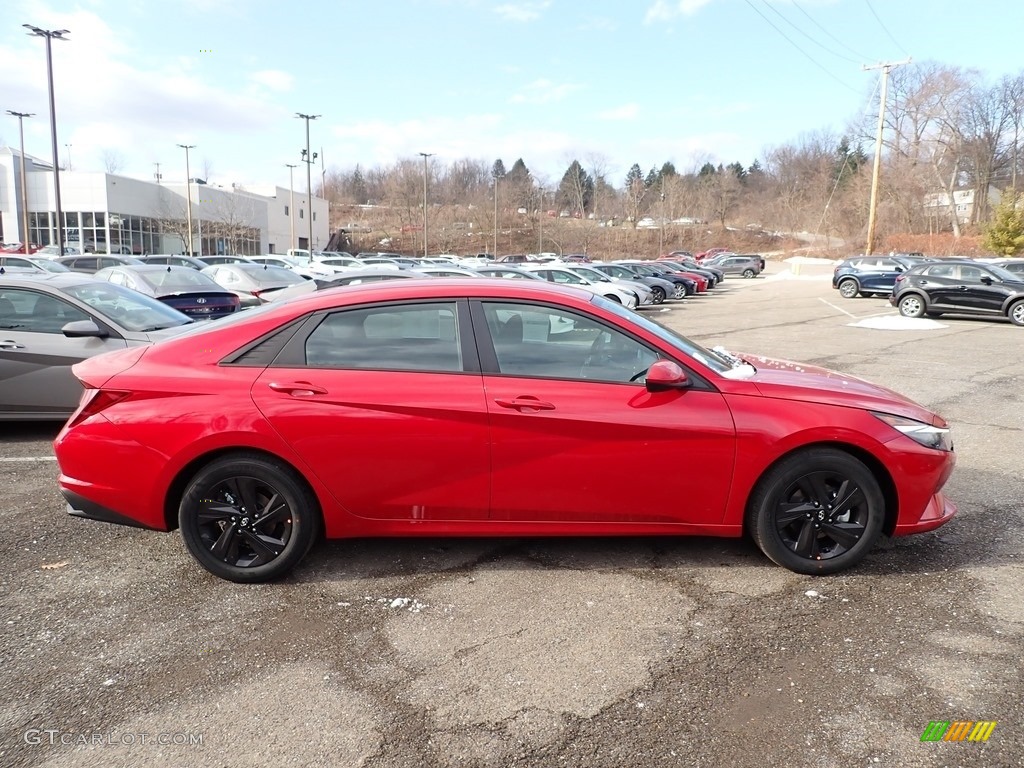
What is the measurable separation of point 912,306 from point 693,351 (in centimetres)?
1938

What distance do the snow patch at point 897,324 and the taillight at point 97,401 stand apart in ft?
57.5

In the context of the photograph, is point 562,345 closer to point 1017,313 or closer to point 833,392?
point 833,392

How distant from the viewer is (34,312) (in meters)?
6.87

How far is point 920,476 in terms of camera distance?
3.78m

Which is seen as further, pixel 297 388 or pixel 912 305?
pixel 912 305

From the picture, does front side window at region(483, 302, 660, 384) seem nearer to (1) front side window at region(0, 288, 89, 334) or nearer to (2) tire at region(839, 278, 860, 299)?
(1) front side window at region(0, 288, 89, 334)

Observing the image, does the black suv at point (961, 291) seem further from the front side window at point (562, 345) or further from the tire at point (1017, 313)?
the front side window at point (562, 345)

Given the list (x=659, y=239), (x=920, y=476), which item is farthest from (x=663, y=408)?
(x=659, y=239)

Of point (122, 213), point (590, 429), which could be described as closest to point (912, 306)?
point (590, 429)

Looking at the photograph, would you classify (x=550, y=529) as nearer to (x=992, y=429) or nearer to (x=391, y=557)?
(x=391, y=557)

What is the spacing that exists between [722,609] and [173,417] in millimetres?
2945

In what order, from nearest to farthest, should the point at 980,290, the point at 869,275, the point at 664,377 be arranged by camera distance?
the point at 664,377
the point at 980,290
the point at 869,275

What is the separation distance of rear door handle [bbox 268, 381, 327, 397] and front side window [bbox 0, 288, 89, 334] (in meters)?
4.33

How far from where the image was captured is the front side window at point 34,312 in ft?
22.2
